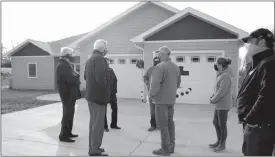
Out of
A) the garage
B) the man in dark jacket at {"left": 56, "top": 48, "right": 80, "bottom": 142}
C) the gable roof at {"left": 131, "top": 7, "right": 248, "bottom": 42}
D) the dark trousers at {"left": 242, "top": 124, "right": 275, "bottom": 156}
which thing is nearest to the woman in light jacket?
the dark trousers at {"left": 242, "top": 124, "right": 275, "bottom": 156}

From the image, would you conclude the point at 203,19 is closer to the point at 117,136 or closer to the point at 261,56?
the point at 117,136

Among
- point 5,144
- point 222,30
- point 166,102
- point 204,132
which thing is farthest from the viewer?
point 222,30

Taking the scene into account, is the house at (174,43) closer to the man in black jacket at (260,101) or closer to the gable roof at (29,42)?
the gable roof at (29,42)

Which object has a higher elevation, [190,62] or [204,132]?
[190,62]

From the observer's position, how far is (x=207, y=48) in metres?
10.1

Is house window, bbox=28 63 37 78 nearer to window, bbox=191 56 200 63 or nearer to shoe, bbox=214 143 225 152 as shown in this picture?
window, bbox=191 56 200 63

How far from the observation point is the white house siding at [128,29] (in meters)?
12.7

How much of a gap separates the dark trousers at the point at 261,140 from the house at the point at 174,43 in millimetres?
8042

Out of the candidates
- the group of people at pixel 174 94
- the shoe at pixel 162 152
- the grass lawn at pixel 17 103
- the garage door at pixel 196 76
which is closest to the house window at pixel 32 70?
the grass lawn at pixel 17 103

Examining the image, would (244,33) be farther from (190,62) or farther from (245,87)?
(245,87)

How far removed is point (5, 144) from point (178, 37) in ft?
26.7

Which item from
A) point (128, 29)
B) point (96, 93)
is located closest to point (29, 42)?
point (128, 29)

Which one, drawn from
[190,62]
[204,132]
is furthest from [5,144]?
[190,62]

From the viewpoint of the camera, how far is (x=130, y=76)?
41.2 ft
